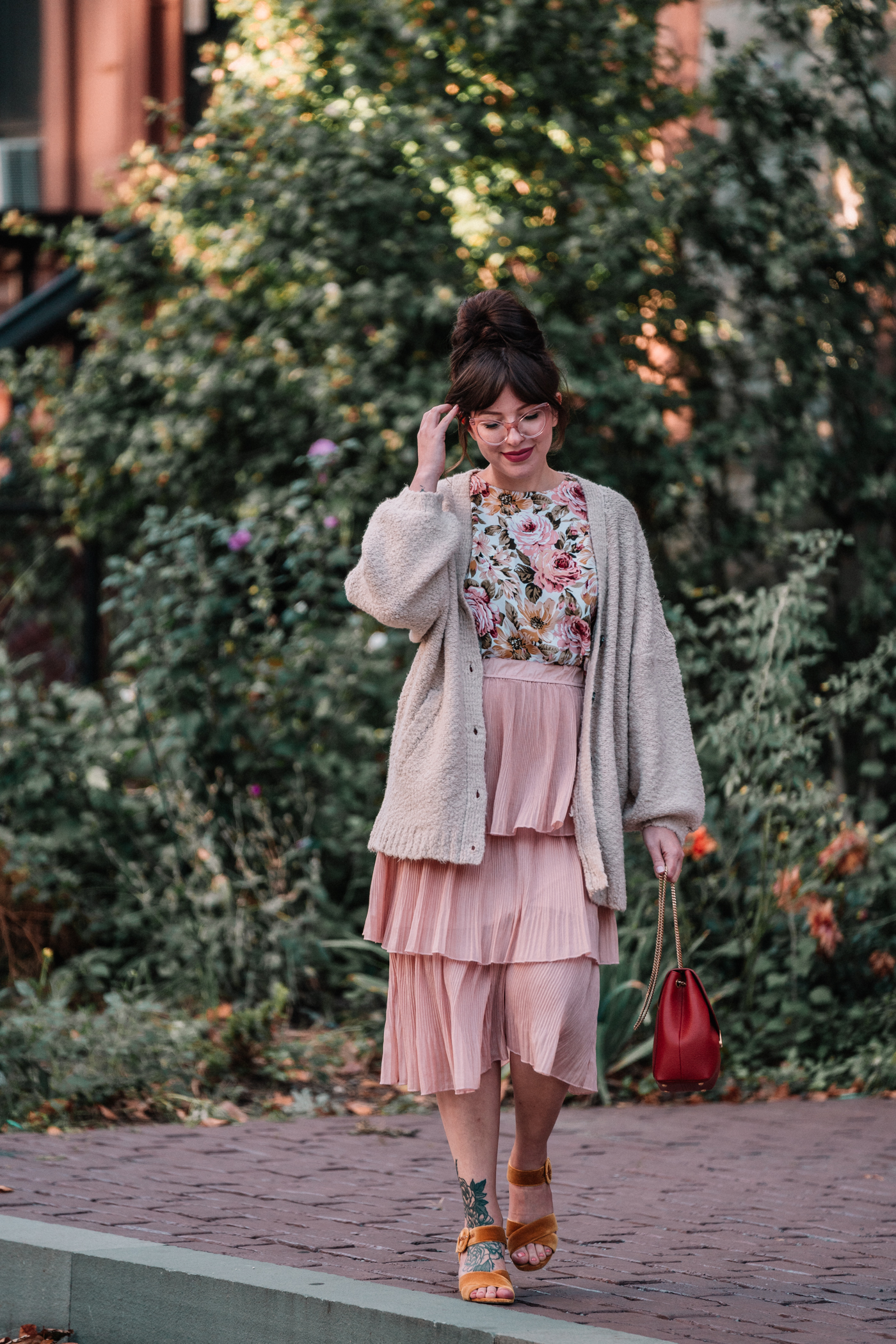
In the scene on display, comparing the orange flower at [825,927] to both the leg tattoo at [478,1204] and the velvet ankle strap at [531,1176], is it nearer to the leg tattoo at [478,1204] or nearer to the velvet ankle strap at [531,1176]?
the velvet ankle strap at [531,1176]

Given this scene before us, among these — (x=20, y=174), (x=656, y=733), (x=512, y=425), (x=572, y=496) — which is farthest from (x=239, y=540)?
(x=20, y=174)

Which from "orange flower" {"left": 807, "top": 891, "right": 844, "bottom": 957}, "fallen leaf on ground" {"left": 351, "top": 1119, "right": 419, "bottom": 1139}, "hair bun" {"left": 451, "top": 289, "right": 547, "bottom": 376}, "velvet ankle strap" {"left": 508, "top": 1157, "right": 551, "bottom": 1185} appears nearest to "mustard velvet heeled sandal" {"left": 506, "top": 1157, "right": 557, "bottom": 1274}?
"velvet ankle strap" {"left": 508, "top": 1157, "right": 551, "bottom": 1185}

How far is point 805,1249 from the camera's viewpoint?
3.89 meters

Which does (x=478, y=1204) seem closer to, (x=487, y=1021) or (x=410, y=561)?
(x=487, y=1021)

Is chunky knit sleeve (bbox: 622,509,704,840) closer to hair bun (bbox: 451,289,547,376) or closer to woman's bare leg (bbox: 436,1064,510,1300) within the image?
hair bun (bbox: 451,289,547,376)

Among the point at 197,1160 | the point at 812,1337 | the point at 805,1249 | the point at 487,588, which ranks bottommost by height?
the point at 197,1160

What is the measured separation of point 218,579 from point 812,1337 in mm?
4652

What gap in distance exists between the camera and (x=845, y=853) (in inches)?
246

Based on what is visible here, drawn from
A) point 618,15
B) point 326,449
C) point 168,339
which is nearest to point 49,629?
point 168,339

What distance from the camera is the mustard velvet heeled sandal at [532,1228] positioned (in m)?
3.40

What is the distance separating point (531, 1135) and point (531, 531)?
1177 millimetres

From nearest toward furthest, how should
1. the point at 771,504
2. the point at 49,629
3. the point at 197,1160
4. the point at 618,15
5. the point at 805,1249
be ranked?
1. the point at 805,1249
2. the point at 197,1160
3. the point at 771,504
4. the point at 618,15
5. the point at 49,629

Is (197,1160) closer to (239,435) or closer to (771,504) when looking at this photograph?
(771,504)

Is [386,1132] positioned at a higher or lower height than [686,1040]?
lower
